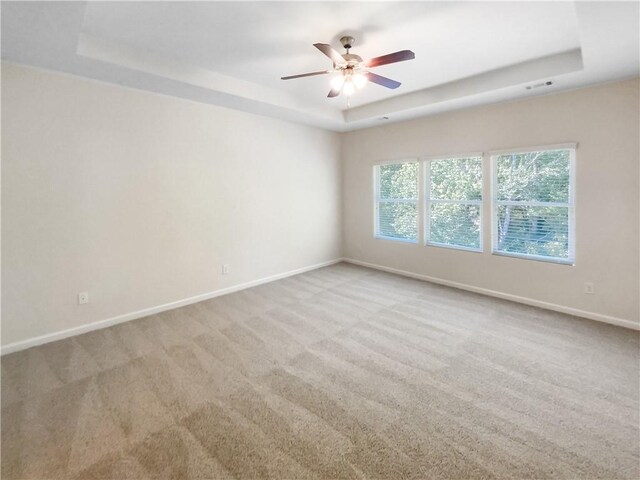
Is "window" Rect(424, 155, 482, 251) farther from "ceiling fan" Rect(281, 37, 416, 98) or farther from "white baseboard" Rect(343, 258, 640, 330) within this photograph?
"ceiling fan" Rect(281, 37, 416, 98)

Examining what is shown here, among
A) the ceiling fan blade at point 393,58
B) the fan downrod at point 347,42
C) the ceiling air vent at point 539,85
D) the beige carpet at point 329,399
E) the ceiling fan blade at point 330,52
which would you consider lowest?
the beige carpet at point 329,399

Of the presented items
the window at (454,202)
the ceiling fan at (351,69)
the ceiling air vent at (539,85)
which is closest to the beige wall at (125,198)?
the ceiling fan at (351,69)

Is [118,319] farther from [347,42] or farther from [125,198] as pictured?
[347,42]

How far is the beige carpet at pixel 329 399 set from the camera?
170 centimetres

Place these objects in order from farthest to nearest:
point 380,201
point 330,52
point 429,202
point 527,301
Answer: point 380,201
point 429,202
point 527,301
point 330,52

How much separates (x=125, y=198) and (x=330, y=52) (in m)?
2.70

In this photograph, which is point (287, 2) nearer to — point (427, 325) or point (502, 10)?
point (502, 10)

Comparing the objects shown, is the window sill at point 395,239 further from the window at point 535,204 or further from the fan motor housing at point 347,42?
the fan motor housing at point 347,42

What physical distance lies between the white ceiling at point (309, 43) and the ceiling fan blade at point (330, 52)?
25 cm

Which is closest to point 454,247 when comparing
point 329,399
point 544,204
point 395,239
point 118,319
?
point 395,239

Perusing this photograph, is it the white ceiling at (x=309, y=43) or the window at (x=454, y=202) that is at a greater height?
the white ceiling at (x=309, y=43)

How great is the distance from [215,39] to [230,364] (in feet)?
9.31

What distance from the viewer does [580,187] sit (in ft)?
11.6

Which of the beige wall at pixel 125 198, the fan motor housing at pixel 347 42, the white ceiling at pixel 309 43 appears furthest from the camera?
the beige wall at pixel 125 198
